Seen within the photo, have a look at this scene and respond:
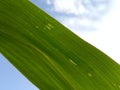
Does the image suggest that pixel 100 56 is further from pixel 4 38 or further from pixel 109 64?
pixel 4 38

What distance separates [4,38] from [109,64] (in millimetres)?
163

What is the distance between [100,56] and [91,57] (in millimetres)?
13

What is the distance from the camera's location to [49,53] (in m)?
0.48

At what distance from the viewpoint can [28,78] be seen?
49cm

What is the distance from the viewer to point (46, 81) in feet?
1.61

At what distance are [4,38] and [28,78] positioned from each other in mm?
71

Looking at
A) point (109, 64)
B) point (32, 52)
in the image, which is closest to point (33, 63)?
point (32, 52)

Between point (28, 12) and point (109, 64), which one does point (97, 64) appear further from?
point (28, 12)

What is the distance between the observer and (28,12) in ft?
1.58

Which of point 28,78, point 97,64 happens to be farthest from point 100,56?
point 28,78

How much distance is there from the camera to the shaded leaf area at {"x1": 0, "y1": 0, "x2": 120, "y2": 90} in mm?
459

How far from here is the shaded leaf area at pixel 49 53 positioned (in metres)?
0.46

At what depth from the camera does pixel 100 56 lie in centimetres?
45

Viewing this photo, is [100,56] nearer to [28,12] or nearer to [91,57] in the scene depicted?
[91,57]
